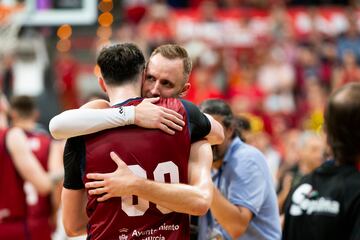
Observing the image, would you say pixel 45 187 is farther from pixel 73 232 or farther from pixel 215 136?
pixel 215 136

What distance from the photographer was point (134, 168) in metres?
3.67

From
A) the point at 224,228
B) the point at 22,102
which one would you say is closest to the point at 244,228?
the point at 224,228

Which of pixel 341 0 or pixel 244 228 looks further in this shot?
pixel 341 0

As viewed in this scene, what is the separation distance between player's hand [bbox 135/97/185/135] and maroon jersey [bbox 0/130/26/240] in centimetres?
320

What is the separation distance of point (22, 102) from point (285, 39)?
9.29m

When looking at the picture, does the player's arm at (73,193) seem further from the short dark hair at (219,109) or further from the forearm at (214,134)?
the short dark hair at (219,109)

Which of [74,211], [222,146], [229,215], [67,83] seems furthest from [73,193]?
[67,83]

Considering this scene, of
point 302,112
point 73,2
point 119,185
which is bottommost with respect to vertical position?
point 302,112

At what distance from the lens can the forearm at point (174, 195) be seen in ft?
11.8

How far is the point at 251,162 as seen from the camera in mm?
4945

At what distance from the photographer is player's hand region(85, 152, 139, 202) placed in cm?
360

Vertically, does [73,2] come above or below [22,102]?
above

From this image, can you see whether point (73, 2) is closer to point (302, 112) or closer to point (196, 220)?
point (302, 112)

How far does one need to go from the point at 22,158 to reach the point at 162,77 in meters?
2.87
